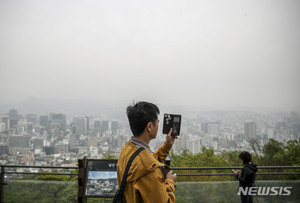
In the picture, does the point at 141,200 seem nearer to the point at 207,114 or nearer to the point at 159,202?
the point at 159,202

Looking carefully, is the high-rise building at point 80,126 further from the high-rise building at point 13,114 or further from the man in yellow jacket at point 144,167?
the man in yellow jacket at point 144,167

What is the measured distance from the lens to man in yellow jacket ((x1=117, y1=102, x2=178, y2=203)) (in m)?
1.04

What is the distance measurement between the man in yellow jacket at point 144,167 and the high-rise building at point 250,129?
13.1m

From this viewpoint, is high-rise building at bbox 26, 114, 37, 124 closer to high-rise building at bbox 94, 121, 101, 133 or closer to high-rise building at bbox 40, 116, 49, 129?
high-rise building at bbox 40, 116, 49, 129

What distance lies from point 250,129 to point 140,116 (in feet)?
46.1

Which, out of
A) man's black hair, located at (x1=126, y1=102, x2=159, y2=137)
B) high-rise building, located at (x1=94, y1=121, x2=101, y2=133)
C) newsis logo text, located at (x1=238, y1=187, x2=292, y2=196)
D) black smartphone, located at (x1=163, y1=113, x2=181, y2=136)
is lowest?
newsis logo text, located at (x1=238, y1=187, x2=292, y2=196)

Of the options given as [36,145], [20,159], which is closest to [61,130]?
[36,145]

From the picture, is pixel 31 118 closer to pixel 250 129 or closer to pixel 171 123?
pixel 171 123

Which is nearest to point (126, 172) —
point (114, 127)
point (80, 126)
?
point (114, 127)

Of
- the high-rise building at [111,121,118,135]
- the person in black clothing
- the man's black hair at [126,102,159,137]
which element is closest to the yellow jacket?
the man's black hair at [126,102,159,137]

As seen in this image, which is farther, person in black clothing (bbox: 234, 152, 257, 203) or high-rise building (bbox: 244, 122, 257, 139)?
high-rise building (bbox: 244, 122, 257, 139)

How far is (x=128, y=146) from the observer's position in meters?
1.21

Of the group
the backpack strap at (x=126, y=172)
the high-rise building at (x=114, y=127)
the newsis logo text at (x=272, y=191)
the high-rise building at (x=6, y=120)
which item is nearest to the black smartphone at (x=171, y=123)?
the backpack strap at (x=126, y=172)

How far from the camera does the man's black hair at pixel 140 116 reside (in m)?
1.23
